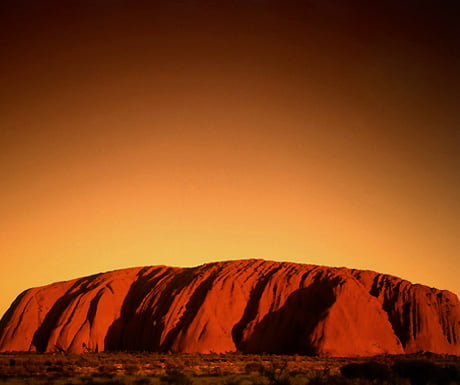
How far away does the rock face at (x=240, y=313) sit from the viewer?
167ft

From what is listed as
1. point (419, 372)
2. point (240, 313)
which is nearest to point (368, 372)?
point (419, 372)

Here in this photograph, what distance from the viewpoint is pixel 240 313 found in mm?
55000

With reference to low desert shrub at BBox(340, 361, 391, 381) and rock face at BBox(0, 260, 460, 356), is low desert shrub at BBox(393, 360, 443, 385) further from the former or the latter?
rock face at BBox(0, 260, 460, 356)

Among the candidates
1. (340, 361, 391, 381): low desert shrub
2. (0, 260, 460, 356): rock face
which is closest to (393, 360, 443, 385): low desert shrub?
(340, 361, 391, 381): low desert shrub

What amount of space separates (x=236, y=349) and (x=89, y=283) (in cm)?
2294

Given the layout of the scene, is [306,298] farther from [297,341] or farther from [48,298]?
[48,298]

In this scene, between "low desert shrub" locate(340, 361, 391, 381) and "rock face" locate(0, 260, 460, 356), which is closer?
"low desert shrub" locate(340, 361, 391, 381)

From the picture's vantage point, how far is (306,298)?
5491 centimetres

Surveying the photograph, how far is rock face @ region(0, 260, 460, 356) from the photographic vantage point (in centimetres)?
5088

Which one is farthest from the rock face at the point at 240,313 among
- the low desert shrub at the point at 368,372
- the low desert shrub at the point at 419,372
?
the low desert shrub at the point at 368,372

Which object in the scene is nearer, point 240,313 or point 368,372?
point 368,372

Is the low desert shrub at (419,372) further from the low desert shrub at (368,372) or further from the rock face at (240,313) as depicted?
the rock face at (240,313)

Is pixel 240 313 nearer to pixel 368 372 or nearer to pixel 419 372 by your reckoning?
pixel 368 372

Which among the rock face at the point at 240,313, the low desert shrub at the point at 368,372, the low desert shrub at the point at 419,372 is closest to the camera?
the low desert shrub at the point at 419,372
